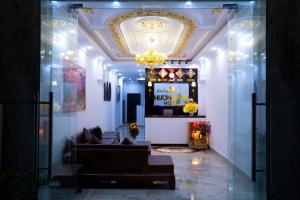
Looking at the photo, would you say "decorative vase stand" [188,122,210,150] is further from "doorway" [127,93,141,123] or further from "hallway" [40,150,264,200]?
"doorway" [127,93,141,123]

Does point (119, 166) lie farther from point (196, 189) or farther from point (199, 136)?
point (199, 136)

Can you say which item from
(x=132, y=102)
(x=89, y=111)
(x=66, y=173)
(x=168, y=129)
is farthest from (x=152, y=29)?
(x=132, y=102)

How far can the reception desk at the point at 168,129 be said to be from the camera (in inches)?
445

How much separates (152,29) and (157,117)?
4624mm

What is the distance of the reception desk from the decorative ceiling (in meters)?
2.46

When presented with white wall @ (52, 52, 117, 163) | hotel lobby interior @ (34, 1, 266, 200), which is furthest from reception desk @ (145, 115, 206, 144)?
white wall @ (52, 52, 117, 163)

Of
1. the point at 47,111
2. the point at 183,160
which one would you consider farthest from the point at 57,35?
the point at 183,160

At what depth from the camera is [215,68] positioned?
982 centimetres

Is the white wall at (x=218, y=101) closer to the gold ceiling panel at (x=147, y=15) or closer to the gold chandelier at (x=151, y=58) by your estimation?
the gold ceiling panel at (x=147, y=15)
